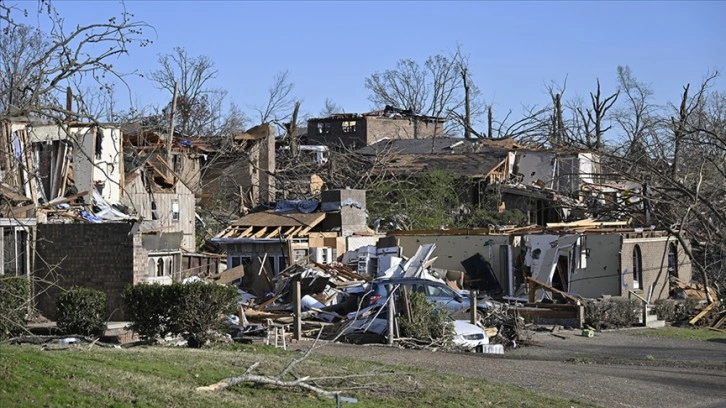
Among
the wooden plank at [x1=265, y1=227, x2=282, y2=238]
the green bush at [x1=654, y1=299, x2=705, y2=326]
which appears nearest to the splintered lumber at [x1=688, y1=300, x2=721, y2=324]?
the green bush at [x1=654, y1=299, x2=705, y2=326]

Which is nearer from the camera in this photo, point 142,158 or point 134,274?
point 134,274

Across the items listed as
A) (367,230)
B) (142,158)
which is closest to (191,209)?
(142,158)

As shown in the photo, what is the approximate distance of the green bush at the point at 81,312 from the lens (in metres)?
Answer: 21.7

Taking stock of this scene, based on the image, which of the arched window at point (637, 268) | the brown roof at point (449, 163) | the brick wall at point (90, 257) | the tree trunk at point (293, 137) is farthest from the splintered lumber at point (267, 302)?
the tree trunk at point (293, 137)

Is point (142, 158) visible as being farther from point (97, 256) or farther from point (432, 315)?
point (432, 315)

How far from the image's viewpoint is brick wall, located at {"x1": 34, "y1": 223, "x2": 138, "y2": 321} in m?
28.2

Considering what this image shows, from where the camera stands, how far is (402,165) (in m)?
55.8

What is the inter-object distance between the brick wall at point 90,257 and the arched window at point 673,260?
21951mm

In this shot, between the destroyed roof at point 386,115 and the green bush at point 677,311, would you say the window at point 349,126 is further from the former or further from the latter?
the green bush at point 677,311

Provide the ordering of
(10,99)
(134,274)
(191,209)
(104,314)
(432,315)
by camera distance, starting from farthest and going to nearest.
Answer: (191,209) < (134,274) < (432,315) < (104,314) < (10,99)

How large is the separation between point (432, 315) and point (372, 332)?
5.21ft

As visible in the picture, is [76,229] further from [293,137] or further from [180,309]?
[293,137]

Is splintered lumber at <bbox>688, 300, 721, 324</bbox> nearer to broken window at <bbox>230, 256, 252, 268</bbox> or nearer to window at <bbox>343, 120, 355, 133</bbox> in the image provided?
broken window at <bbox>230, 256, 252, 268</bbox>

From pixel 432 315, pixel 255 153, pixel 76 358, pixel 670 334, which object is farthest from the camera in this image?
pixel 255 153
